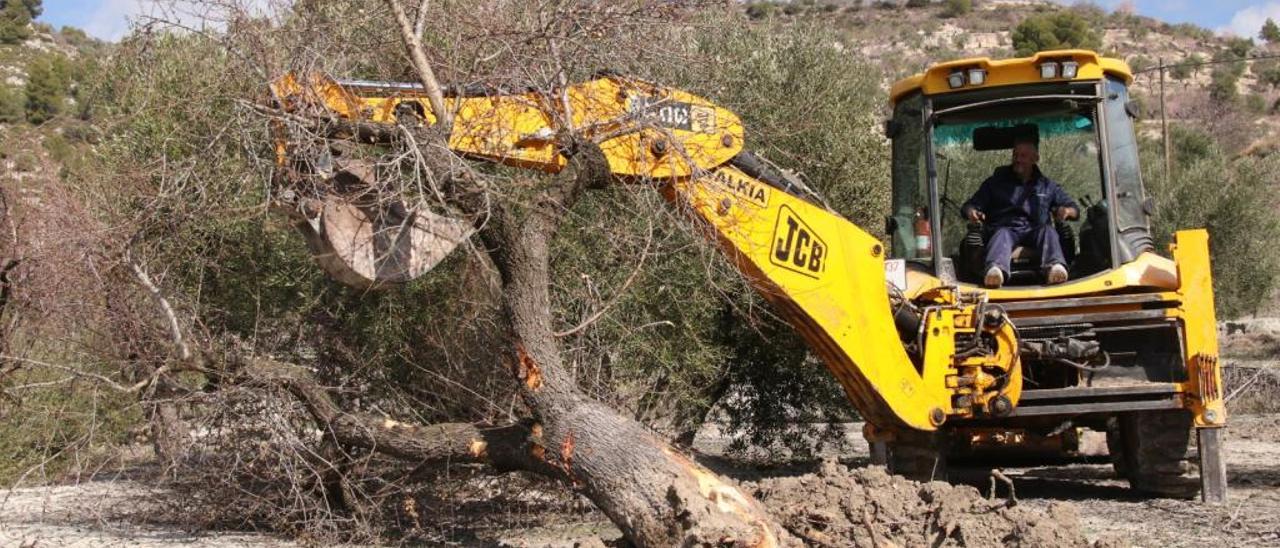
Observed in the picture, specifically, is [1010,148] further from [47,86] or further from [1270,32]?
[1270,32]

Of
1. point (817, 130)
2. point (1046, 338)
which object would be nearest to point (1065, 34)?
point (817, 130)

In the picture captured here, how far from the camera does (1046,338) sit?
8.60 m

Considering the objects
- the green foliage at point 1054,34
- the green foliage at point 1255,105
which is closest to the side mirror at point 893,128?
the green foliage at point 1054,34

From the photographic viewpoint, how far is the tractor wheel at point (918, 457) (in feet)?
28.6

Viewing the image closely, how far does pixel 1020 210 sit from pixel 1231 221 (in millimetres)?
16758

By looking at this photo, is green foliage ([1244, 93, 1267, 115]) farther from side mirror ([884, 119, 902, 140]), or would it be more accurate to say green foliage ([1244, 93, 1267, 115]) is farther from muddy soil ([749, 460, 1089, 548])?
muddy soil ([749, 460, 1089, 548])

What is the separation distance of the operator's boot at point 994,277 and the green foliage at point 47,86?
21.5 m

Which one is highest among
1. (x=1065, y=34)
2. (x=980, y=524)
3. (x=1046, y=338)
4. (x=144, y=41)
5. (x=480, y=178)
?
(x=1065, y=34)

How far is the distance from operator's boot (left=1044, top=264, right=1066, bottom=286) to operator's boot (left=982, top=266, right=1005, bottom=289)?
313 mm

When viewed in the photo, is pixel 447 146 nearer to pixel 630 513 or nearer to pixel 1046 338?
pixel 630 513

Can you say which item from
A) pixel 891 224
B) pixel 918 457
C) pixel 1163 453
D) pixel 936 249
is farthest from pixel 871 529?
pixel 891 224

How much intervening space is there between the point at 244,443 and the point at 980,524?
4.12 metres

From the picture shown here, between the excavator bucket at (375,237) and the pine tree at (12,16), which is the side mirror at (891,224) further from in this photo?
the pine tree at (12,16)

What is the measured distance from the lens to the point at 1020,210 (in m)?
8.91
